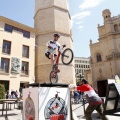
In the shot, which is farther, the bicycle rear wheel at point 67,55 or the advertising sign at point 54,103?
the bicycle rear wheel at point 67,55

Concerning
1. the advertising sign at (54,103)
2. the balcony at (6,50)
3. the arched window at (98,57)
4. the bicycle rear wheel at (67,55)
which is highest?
the arched window at (98,57)

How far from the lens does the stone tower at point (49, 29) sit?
963 inches

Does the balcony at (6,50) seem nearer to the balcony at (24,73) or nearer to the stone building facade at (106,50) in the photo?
the balcony at (24,73)

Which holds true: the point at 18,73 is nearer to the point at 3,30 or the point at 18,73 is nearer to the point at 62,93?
the point at 3,30

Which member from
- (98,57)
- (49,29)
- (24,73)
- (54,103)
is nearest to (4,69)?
(24,73)

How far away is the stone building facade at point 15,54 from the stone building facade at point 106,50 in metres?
22.1

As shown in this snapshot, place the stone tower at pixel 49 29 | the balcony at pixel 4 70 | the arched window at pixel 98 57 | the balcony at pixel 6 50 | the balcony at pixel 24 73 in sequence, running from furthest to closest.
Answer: the arched window at pixel 98 57 → the stone tower at pixel 49 29 → the balcony at pixel 24 73 → the balcony at pixel 6 50 → the balcony at pixel 4 70

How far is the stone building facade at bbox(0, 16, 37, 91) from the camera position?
21.8m

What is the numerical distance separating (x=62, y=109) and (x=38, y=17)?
25.1 meters

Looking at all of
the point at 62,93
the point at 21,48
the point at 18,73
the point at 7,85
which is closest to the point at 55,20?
the point at 21,48

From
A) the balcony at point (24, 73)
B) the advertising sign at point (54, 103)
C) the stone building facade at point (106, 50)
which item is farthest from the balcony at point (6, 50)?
the stone building facade at point (106, 50)

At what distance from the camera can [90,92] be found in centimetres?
489

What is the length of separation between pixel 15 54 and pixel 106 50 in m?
26.5

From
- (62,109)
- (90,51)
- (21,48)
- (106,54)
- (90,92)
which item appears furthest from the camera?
(90,51)
